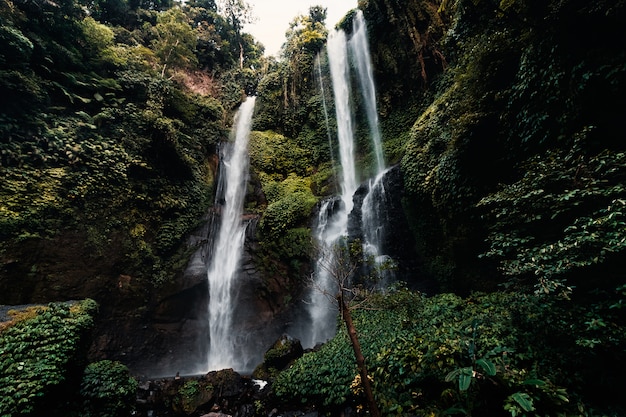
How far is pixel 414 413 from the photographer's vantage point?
12.8ft

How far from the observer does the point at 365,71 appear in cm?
1595

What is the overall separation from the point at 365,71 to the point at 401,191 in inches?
373

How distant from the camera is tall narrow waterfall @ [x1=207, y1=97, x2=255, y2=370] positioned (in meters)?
11.6

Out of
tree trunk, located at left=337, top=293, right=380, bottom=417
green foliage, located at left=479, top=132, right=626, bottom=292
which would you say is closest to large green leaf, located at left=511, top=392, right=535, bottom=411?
green foliage, located at left=479, top=132, right=626, bottom=292

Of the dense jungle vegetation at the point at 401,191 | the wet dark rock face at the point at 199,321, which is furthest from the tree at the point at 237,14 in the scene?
the wet dark rock face at the point at 199,321

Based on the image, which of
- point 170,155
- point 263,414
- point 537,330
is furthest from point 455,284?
point 170,155

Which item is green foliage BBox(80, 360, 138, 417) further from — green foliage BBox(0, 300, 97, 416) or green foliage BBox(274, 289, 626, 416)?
green foliage BBox(274, 289, 626, 416)

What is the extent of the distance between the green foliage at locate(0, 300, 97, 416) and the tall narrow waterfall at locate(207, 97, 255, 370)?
664cm

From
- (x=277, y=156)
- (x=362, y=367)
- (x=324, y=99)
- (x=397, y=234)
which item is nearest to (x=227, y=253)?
(x=277, y=156)

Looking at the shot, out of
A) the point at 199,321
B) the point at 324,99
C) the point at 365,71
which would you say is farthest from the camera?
the point at 324,99

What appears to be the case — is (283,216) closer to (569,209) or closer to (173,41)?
(569,209)

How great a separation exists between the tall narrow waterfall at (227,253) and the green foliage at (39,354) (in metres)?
6.64

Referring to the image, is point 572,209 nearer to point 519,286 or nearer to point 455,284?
point 519,286

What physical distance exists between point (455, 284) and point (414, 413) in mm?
4893
